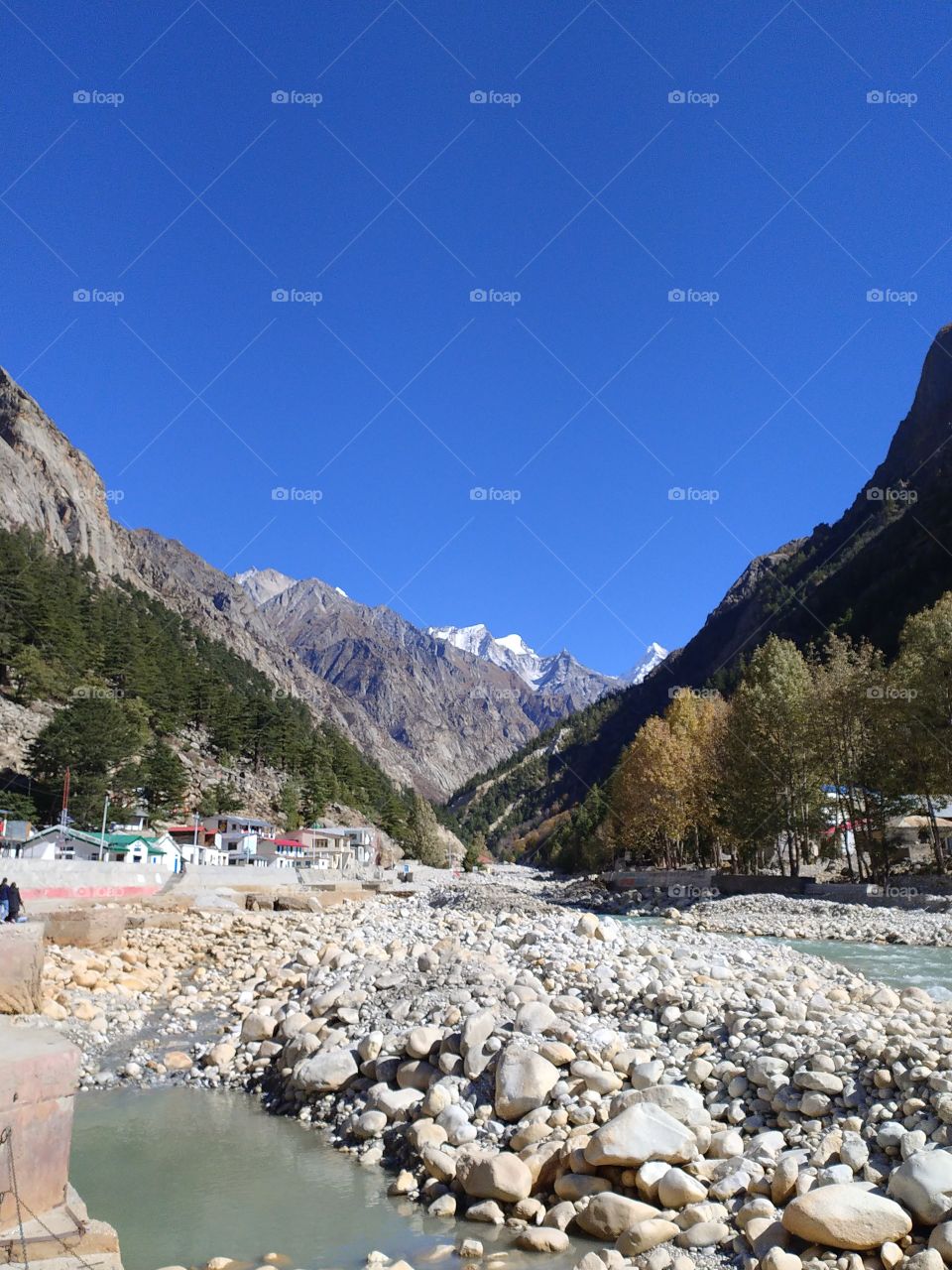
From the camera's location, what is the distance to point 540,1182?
28.7 ft

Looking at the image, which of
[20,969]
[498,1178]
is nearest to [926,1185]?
[498,1178]

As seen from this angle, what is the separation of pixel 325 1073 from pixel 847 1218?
7.11m

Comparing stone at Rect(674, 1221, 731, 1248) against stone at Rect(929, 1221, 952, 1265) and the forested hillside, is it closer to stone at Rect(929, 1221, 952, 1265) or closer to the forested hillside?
stone at Rect(929, 1221, 952, 1265)

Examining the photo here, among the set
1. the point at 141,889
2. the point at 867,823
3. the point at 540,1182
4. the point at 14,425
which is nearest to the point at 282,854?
the point at 141,889

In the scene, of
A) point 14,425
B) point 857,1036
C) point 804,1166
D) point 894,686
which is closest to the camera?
point 804,1166

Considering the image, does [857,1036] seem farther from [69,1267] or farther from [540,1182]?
[69,1267]

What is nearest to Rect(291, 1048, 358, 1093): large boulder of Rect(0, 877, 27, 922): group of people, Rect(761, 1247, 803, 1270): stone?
Rect(761, 1247, 803, 1270): stone

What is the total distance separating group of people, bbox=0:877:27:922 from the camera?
20.5 m

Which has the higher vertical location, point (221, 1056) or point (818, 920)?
point (818, 920)

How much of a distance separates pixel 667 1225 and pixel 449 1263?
190 cm

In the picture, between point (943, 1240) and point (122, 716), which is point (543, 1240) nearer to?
point (943, 1240)

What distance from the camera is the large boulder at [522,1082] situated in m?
9.88

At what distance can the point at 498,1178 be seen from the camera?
8.57 meters

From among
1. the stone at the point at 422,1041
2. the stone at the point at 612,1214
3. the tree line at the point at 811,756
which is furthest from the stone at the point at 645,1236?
the tree line at the point at 811,756
